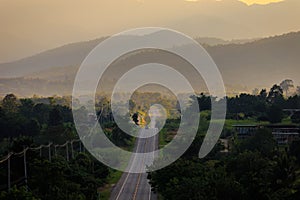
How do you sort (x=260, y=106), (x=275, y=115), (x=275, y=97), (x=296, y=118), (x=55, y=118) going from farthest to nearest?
1. (x=275, y=97)
2. (x=260, y=106)
3. (x=55, y=118)
4. (x=296, y=118)
5. (x=275, y=115)

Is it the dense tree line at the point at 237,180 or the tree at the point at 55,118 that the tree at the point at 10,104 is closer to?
the tree at the point at 55,118

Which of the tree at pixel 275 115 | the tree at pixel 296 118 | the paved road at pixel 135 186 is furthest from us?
the tree at pixel 275 115

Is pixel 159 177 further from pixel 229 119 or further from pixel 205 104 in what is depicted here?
pixel 205 104

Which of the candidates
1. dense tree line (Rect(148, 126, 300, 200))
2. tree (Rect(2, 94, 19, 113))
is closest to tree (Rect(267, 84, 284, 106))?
tree (Rect(2, 94, 19, 113))

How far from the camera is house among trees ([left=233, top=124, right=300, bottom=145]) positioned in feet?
166

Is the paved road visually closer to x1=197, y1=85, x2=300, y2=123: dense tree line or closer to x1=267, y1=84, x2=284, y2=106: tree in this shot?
x1=197, y1=85, x2=300, y2=123: dense tree line

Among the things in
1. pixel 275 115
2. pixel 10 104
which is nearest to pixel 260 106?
pixel 275 115

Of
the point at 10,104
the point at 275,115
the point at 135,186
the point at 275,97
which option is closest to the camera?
the point at 135,186

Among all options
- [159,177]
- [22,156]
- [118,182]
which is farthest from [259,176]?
→ [118,182]

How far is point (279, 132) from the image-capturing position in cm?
5247

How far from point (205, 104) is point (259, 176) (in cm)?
5470

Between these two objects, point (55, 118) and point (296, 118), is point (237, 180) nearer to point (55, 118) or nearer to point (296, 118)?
point (296, 118)

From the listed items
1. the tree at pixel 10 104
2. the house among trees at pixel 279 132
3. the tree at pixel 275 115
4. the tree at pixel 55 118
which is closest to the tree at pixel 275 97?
the tree at pixel 275 115

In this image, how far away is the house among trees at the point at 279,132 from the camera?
50.7 m
